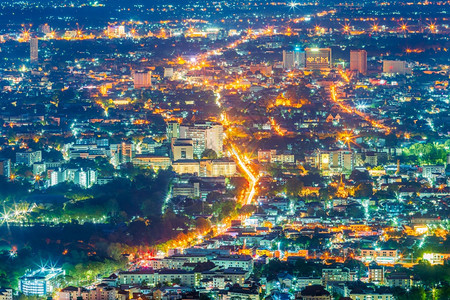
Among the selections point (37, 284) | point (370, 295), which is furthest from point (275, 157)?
point (370, 295)

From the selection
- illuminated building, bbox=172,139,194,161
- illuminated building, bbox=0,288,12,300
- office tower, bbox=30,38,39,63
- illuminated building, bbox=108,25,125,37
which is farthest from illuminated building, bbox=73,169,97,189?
illuminated building, bbox=108,25,125,37

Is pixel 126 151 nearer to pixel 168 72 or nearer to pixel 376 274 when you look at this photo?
pixel 376 274

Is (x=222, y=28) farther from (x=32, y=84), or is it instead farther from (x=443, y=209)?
(x=443, y=209)

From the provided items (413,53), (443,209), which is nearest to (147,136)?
(443,209)

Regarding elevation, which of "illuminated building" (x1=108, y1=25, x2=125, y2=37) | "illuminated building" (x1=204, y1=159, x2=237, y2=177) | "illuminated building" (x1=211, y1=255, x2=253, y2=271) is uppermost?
"illuminated building" (x1=108, y1=25, x2=125, y2=37)

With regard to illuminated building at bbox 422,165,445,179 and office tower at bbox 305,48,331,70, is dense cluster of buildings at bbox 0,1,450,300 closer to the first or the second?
illuminated building at bbox 422,165,445,179

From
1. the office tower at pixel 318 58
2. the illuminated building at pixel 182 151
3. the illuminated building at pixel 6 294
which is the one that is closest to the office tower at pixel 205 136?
the illuminated building at pixel 182 151
